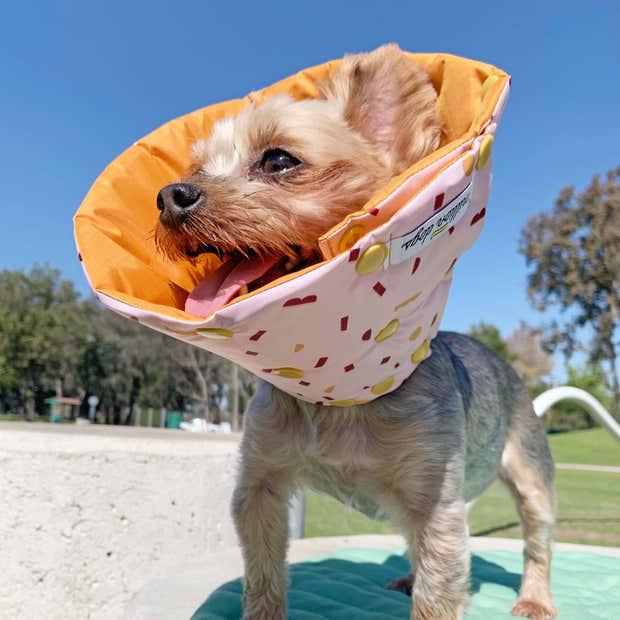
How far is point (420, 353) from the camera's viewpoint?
9.30ft

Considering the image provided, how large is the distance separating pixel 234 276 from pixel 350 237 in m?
0.62

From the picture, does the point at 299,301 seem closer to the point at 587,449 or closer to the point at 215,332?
the point at 215,332

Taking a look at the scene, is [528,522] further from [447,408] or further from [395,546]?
[395,546]

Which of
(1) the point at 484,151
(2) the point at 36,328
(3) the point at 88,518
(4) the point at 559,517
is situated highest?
(2) the point at 36,328

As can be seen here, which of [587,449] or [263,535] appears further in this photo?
[587,449]

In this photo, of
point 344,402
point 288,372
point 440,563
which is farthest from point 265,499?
point 288,372

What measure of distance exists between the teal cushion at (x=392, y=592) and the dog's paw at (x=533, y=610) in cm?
8

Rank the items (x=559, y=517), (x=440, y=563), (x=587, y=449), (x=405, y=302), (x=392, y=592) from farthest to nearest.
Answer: (x=587, y=449)
(x=559, y=517)
(x=392, y=592)
(x=440, y=563)
(x=405, y=302)

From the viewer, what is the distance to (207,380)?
179 feet

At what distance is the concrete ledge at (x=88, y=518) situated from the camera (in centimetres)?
481

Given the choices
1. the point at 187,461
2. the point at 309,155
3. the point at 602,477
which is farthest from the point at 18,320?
the point at 309,155

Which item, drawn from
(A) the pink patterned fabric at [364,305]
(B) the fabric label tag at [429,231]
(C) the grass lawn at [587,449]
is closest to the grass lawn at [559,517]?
(A) the pink patterned fabric at [364,305]

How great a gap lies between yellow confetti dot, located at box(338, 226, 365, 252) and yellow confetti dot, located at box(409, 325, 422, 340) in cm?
73

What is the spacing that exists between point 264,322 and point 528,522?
128 inches
